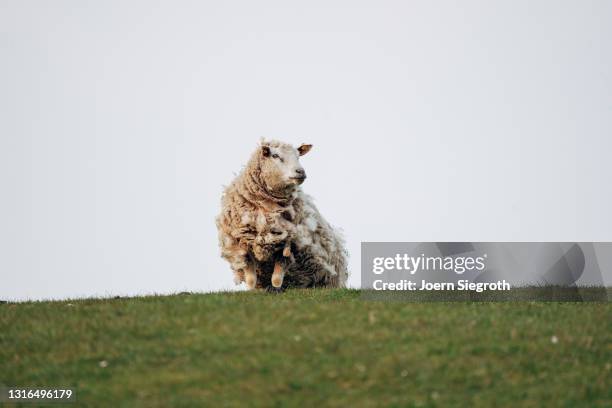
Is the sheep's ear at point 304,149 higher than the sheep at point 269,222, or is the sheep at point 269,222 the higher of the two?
the sheep's ear at point 304,149

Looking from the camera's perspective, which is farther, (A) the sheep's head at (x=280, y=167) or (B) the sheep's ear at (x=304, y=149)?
(B) the sheep's ear at (x=304, y=149)

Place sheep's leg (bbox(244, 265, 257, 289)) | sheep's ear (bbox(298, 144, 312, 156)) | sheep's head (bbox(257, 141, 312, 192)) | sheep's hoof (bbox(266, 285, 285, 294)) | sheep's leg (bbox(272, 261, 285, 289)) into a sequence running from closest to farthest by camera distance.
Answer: sheep's hoof (bbox(266, 285, 285, 294))
sheep's head (bbox(257, 141, 312, 192))
sheep's leg (bbox(272, 261, 285, 289))
sheep's leg (bbox(244, 265, 257, 289))
sheep's ear (bbox(298, 144, 312, 156))

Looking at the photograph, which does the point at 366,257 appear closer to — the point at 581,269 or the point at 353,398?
the point at 581,269

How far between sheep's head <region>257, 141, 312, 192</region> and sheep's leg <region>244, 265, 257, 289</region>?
174 centimetres

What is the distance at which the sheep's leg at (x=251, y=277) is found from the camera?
1825 cm

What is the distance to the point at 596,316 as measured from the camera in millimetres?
13305

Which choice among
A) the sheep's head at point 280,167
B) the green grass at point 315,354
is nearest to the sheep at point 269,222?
the sheep's head at point 280,167

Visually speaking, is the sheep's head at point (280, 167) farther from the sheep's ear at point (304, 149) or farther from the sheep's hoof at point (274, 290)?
the sheep's hoof at point (274, 290)

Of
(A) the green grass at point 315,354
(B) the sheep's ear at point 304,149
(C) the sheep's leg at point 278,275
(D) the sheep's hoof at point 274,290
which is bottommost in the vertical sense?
(A) the green grass at point 315,354

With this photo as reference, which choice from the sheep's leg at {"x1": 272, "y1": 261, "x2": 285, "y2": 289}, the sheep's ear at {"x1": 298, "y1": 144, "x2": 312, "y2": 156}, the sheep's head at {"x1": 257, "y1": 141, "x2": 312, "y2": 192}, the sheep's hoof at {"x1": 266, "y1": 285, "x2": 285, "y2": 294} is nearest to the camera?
the sheep's hoof at {"x1": 266, "y1": 285, "x2": 285, "y2": 294}

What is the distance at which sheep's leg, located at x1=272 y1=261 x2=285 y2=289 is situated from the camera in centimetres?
1784

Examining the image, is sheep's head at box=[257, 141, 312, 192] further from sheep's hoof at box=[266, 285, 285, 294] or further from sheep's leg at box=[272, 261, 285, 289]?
sheep's hoof at box=[266, 285, 285, 294]

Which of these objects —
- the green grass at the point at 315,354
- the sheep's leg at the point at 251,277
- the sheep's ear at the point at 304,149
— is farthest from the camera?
the sheep's ear at the point at 304,149

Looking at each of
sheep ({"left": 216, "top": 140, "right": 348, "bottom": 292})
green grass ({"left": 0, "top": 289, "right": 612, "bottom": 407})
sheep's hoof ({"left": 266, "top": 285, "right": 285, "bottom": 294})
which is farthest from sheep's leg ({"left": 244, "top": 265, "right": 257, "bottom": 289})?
green grass ({"left": 0, "top": 289, "right": 612, "bottom": 407})
